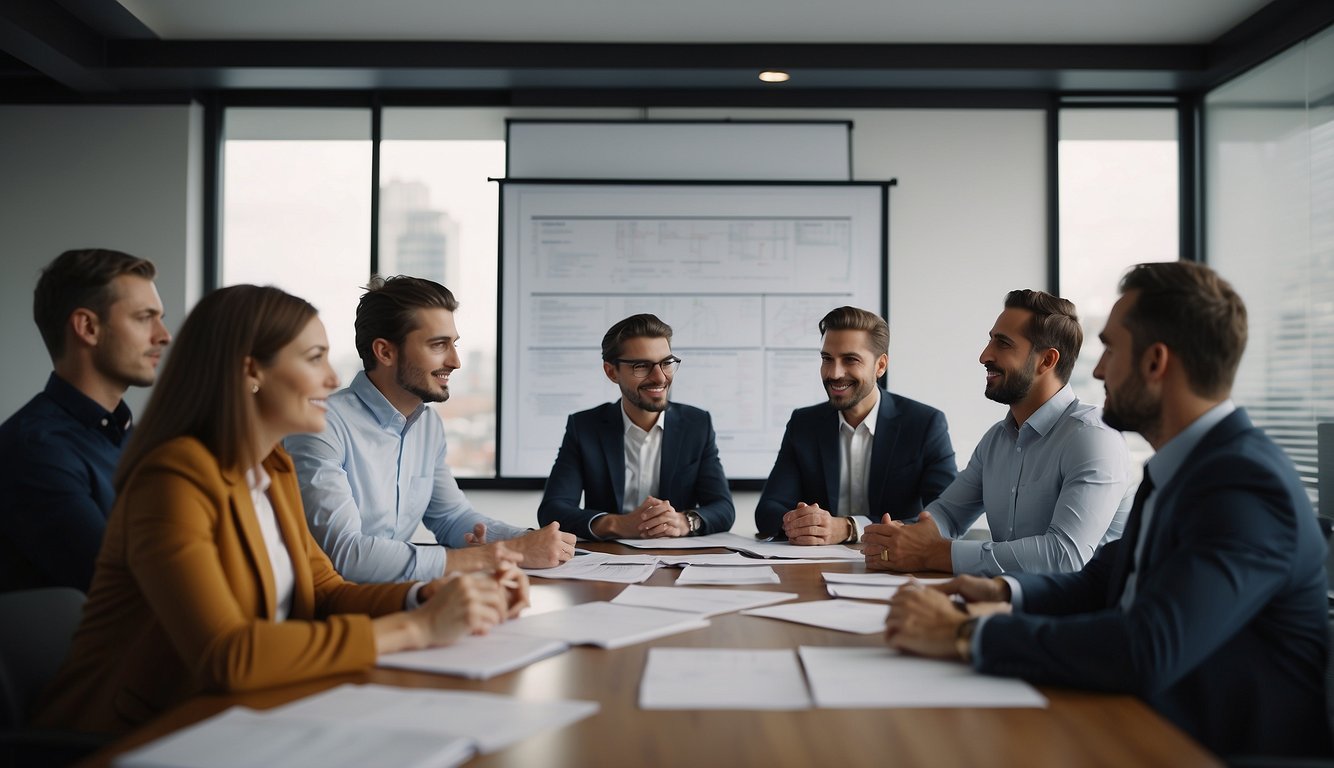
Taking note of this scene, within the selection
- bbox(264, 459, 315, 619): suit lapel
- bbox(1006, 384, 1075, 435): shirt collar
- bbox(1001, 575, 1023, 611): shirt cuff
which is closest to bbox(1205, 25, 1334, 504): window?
bbox(1006, 384, 1075, 435): shirt collar

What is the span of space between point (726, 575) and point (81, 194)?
14.4 feet

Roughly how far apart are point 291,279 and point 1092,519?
414 cm

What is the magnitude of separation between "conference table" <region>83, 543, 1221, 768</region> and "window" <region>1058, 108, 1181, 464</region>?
4.19m

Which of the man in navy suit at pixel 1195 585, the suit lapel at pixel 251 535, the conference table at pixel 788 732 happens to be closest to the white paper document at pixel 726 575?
the man in navy suit at pixel 1195 585

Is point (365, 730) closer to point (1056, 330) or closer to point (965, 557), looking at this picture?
point (965, 557)

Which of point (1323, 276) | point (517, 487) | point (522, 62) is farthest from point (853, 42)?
point (517, 487)

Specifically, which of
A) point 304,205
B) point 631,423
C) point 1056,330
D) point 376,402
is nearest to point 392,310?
point 376,402

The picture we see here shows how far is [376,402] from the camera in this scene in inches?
111

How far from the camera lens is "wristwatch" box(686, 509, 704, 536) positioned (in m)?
3.22

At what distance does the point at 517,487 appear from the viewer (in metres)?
5.00

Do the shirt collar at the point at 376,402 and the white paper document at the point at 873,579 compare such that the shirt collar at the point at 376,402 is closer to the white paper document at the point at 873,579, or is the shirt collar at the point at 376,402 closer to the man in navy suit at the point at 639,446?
the man in navy suit at the point at 639,446

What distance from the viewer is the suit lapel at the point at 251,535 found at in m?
1.58

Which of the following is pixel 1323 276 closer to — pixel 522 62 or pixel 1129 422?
pixel 1129 422

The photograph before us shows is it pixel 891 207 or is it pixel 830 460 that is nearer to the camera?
pixel 830 460
